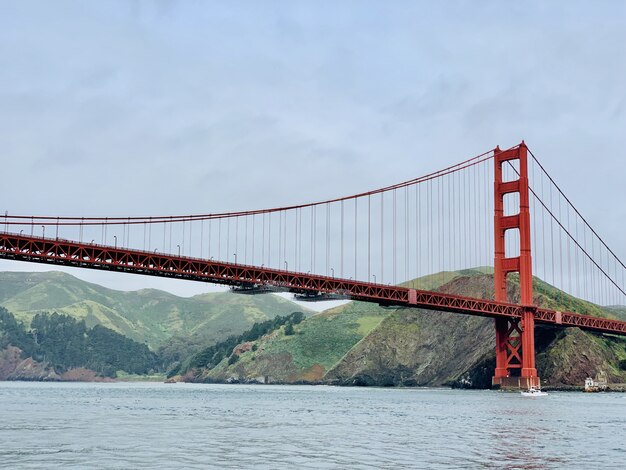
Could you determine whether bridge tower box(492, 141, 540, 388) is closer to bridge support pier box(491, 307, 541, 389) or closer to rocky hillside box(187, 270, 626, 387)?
bridge support pier box(491, 307, 541, 389)

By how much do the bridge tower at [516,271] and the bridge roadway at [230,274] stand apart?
85.6 inches

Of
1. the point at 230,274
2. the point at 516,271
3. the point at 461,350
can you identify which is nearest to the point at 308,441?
the point at 230,274

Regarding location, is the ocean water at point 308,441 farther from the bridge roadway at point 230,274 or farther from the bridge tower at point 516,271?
the bridge tower at point 516,271

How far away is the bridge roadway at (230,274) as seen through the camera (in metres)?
79.9

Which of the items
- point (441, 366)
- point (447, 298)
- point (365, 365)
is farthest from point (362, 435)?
point (365, 365)

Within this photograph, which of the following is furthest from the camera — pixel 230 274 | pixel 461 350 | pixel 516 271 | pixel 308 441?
pixel 461 350

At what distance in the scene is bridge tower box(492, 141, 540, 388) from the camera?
11056cm

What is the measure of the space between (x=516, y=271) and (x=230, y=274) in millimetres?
39193

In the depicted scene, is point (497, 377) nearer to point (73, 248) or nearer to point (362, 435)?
point (73, 248)

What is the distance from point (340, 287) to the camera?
326ft

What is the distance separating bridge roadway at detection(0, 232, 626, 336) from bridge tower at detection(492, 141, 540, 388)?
2.17 meters

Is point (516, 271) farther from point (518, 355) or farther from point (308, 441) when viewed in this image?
point (308, 441)

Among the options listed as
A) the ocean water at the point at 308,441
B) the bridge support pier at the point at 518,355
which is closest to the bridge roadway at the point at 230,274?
the bridge support pier at the point at 518,355

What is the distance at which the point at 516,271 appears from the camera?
11275 centimetres
